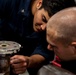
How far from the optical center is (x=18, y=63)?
997 millimetres

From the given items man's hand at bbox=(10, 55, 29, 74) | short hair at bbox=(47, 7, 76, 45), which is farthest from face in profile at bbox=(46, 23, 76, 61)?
man's hand at bbox=(10, 55, 29, 74)

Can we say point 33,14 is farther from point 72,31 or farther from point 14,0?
point 72,31

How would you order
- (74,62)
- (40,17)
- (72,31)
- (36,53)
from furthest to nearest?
(36,53)
(40,17)
(74,62)
(72,31)

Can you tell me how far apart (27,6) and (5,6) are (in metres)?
0.13

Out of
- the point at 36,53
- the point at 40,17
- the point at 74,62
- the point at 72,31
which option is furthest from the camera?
the point at 36,53

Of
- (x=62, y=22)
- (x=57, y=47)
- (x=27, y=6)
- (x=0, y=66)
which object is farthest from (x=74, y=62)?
(x=27, y=6)

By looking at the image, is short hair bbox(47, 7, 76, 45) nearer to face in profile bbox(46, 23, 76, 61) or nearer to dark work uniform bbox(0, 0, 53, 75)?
face in profile bbox(46, 23, 76, 61)

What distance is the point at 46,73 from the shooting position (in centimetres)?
99

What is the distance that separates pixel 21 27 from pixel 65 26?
1.39ft

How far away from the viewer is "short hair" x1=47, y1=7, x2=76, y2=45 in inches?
33.7

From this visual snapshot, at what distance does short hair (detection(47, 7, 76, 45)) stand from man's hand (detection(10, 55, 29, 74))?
0.21 m

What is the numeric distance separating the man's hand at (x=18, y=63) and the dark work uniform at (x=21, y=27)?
6.2 inches

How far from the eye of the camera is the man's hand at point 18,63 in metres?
0.98

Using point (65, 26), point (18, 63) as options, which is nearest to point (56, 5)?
point (65, 26)
